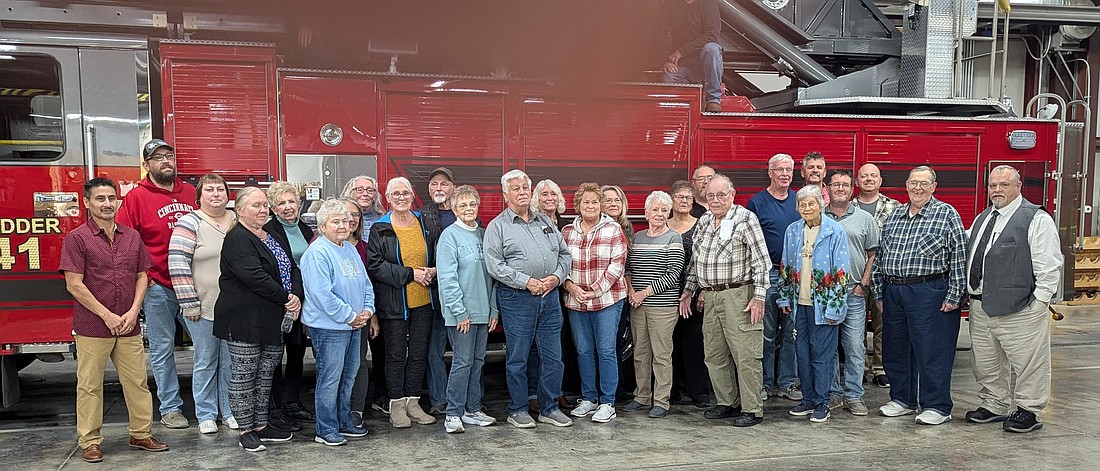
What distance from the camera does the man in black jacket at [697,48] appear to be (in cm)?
609

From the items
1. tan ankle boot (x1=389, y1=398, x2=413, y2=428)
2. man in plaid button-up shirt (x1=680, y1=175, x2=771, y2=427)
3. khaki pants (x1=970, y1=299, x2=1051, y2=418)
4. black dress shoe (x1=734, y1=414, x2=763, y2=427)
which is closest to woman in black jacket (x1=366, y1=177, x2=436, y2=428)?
tan ankle boot (x1=389, y1=398, x2=413, y2=428)

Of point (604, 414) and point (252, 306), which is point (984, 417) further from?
point (252, 306)

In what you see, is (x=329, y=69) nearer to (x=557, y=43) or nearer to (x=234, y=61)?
(x=234, y=61)

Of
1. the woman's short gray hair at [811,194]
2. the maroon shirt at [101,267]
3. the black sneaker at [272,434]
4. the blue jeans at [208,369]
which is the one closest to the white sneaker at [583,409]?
the black sneaker at [272,434]

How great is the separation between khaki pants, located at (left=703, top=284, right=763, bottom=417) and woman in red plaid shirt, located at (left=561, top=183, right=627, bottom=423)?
62cm

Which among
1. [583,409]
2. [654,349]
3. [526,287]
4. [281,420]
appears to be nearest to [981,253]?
[654,349]

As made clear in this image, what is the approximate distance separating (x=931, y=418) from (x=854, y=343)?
2.20 feet

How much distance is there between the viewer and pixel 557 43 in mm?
3740

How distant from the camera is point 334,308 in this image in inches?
182

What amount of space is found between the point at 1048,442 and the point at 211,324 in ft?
17.2

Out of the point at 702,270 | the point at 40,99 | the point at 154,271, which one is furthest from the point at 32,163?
the point at 702,270

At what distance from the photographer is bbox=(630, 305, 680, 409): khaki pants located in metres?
5.45

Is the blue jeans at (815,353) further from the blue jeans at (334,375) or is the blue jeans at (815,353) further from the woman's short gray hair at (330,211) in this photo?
the woman's short gray hair at (330,211)

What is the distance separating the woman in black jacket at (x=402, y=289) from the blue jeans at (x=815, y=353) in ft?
8.15
